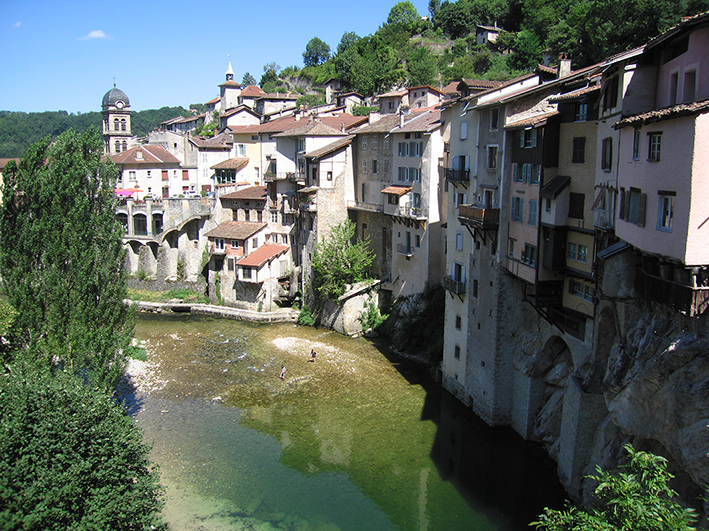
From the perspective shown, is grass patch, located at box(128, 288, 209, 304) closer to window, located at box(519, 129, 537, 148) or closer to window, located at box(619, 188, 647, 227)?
window, located at box(519, 129, 537, 148)

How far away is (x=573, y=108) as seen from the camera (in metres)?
22.5

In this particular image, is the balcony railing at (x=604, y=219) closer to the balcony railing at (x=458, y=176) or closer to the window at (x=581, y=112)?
the window at (x=581, y=112)

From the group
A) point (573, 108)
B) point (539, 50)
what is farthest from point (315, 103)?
point (573, 108)

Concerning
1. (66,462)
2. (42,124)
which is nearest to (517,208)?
(66,462)

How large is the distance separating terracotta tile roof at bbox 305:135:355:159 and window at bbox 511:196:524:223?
23287 millimetres

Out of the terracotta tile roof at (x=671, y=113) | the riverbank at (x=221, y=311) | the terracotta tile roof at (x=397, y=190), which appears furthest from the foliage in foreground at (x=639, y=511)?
the riverbank at (x=221, y=311)

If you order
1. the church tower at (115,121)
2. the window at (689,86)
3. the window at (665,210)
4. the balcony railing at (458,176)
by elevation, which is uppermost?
the church tower at (115,121)

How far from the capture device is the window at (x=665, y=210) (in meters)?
15.0

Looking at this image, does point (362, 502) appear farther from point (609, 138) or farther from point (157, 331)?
point (157, 331)

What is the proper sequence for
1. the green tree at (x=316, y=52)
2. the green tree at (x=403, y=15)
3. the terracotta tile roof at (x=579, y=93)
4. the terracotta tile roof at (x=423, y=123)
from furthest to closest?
1. the green tree at (x=316, y=52)
2. the green tree at (x=403, y=15)
3. the terracotta tile roof at (x=423, y=123)
4. the terracotta tile roof at (x=579, y=93)

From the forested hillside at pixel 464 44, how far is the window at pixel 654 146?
31580 millimetres

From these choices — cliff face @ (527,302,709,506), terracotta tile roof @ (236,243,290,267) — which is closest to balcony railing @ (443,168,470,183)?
cliff face @ (527,302,709,506)

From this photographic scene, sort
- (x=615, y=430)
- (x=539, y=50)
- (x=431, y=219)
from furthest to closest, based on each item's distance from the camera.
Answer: (x=539, y=50) < (x=431, y=219) < (x=615, y=430)

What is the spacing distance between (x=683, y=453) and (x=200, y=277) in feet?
149
